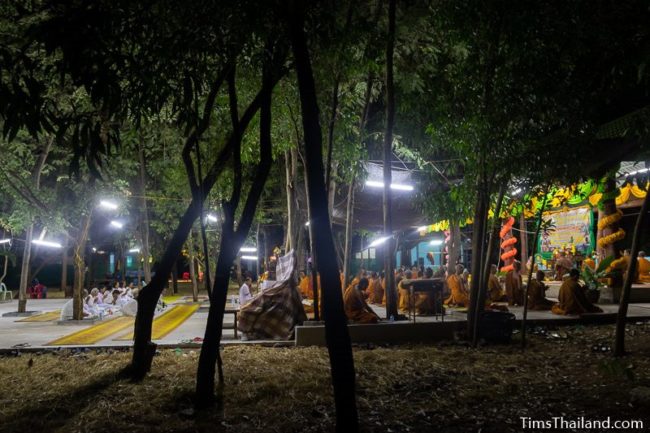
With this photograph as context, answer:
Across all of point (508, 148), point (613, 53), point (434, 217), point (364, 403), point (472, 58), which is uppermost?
point (472, 58)

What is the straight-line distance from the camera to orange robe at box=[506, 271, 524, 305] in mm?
16234

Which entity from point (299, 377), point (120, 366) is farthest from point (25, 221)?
point (299, 377)

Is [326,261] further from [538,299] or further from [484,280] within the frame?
[538,299]

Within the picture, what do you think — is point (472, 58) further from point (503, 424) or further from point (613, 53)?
point (503, 424)

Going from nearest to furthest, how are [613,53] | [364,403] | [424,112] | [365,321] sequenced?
[364,403] → [613,53] → [365,321] → [424,112]

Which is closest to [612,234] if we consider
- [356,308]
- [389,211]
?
[389,211]

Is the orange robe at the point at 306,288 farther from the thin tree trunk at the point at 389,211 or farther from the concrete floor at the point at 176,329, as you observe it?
the thin tree trunk at the point at 389,211

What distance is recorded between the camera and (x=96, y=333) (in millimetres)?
11953

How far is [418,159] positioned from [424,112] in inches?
118

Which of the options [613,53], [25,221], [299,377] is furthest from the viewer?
[25,221]

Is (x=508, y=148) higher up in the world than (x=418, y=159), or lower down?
lower down

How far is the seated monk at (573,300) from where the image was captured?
40.8 feet

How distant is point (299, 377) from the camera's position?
7043 millimetres

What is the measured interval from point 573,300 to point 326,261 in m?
10.5
